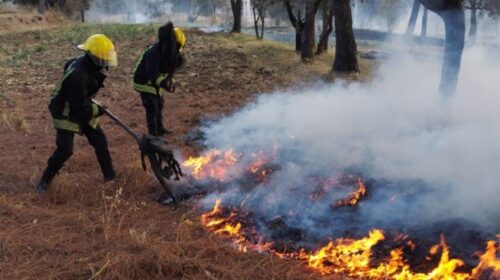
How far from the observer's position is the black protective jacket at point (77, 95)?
16.8ft

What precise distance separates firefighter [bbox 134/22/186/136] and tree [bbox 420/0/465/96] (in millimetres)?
3297

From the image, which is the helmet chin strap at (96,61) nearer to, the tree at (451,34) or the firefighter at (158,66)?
the firefighter at (158,66)

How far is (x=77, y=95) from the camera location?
5.13m

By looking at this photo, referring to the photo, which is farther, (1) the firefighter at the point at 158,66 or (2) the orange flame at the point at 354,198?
(1) the firefighter at the point at 158,66

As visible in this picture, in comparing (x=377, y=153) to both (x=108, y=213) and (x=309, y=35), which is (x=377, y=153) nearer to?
(x=108, y=213)

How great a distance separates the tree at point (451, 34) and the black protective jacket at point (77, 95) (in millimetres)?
4353

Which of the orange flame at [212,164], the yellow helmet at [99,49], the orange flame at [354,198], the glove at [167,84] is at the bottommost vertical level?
the orange flame at [212,164]

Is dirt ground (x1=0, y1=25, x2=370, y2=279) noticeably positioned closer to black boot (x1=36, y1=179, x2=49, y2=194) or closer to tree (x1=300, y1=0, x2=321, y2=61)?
black boot (x1=36, y1=179, x2=49, y2=194)

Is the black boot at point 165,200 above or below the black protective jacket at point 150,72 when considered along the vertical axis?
below

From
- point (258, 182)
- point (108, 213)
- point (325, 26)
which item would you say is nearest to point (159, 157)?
point (108, 213)

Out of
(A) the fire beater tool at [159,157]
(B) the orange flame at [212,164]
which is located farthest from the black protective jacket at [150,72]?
(A) the fire beater tool at [159,157]

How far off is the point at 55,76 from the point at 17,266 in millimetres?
10616

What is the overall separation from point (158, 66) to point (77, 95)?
200cm

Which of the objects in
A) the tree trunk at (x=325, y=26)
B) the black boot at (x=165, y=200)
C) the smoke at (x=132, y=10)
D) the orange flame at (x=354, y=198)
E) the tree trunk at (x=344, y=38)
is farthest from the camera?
the smoke at (x=132, y=10)
